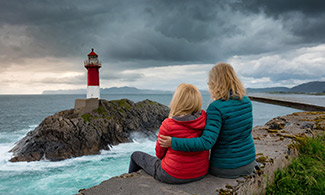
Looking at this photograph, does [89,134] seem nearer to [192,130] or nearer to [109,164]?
[109,164]

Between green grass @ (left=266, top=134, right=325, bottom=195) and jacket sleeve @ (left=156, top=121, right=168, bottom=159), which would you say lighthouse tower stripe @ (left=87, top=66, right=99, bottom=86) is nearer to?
green grass @ (left=266, top=134, right=325, bottom=195)

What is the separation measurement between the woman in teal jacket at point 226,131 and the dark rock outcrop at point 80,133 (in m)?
21.0

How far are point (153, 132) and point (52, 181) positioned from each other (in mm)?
15809

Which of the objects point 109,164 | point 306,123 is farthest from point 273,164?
point 109,164

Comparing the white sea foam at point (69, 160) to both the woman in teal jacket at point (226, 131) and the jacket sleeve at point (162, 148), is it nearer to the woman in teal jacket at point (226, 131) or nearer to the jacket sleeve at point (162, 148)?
the jacket sleeve at point (162, 148)

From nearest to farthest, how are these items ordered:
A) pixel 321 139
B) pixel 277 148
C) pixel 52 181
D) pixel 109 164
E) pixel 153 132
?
1. pixel 277 148
2. pixel 321 139
3. pixel 52 181
4. pixel 109 164
5. pixel 153 132

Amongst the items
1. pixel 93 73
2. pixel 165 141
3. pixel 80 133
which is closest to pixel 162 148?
pixel 165 141

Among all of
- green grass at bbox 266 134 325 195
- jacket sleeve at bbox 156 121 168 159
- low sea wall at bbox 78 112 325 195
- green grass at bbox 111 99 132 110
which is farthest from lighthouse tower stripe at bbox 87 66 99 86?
jacket sleeve at bbox 156 121 168 159

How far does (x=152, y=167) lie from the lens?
10.1 ft

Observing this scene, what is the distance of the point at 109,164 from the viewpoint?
19.6 meters

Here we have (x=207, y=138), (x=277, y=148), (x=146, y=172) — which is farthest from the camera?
(x=277, y=148)

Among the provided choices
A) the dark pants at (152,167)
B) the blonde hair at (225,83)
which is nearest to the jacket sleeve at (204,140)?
the blonde hair at (225,83)

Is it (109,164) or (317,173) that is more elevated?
(317,173)

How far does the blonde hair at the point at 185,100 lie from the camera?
2771 mm
